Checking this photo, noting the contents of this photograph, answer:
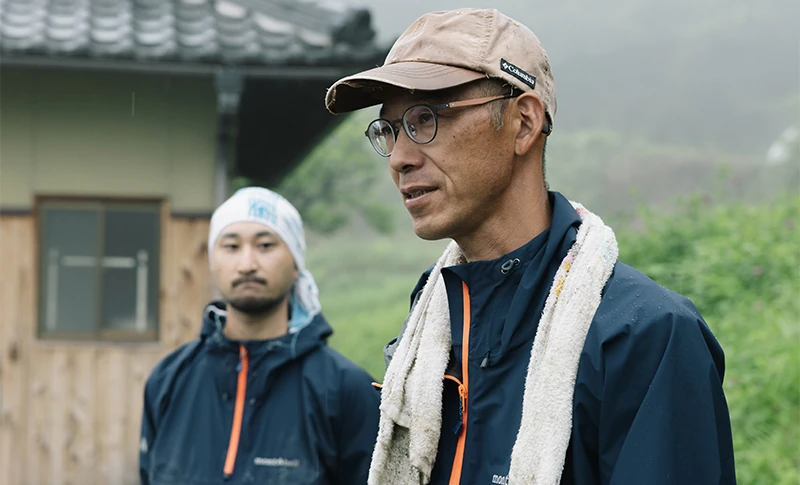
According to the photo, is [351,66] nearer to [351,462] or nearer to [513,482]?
[351,462]

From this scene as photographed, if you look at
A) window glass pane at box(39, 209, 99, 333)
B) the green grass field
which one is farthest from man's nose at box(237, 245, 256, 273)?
the green grass field

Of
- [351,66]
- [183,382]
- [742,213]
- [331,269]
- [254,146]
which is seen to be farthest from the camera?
[331,269]

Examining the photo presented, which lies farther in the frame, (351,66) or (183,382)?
(351,66)

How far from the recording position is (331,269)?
39.0m

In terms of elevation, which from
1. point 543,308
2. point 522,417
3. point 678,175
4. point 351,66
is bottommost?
point 522,417

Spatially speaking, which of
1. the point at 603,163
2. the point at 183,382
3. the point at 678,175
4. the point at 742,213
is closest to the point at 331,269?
the point at 603,163

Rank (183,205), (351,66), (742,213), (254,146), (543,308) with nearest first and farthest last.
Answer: (543,308) < (351,66) < (183,205) < (254,146) < (742,213)

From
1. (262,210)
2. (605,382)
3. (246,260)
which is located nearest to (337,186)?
(262,210)

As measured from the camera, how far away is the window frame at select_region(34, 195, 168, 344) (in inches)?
257

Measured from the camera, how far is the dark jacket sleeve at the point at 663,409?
66.4 inches

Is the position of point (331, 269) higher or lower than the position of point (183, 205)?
higher

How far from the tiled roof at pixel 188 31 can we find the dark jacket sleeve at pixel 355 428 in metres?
2.83

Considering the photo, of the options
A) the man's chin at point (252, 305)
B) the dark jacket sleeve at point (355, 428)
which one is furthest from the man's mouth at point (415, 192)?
the man's chin at point (252, 305)

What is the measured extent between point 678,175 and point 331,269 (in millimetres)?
14786
